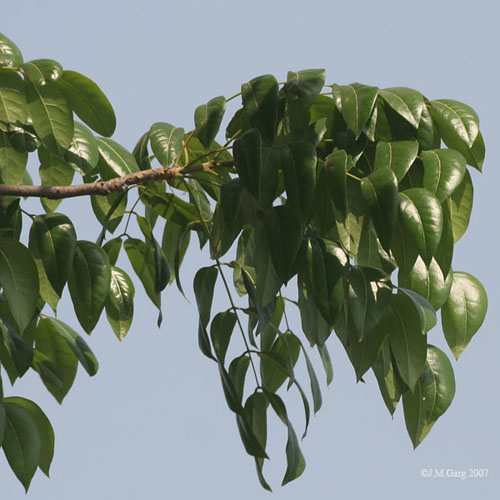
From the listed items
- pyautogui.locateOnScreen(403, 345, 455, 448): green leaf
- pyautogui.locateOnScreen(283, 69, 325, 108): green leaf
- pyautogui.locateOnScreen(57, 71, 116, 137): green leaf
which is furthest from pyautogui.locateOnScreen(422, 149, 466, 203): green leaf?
pyautogui.locateOnScreen(57, 71, 116, 137): green leaf

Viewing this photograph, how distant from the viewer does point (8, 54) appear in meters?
1.31

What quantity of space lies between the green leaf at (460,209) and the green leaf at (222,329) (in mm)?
383

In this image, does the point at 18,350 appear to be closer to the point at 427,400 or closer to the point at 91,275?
→ the point at 91,275

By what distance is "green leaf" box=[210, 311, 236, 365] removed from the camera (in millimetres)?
1446

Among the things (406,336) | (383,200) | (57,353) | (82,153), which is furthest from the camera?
(57,353)

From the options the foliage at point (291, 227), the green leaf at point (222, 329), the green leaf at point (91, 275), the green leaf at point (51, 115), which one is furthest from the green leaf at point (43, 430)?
the green leaf at point (51, 115)

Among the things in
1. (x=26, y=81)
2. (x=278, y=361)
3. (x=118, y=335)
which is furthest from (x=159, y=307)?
(x=26, y=81)

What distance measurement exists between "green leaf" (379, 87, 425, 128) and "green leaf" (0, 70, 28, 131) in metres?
0.51

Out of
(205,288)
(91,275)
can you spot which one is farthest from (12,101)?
(205,288)

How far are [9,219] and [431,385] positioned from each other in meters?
0.70

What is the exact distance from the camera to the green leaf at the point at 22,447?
4.60 feet

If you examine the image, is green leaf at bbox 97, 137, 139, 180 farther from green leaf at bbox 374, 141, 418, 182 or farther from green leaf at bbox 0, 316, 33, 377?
green leaf at bbox 374, 141, 418, 182

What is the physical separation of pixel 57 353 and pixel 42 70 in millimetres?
509

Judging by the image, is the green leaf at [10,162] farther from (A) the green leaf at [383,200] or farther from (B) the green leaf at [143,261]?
(A) the green leaf at [383,200]
